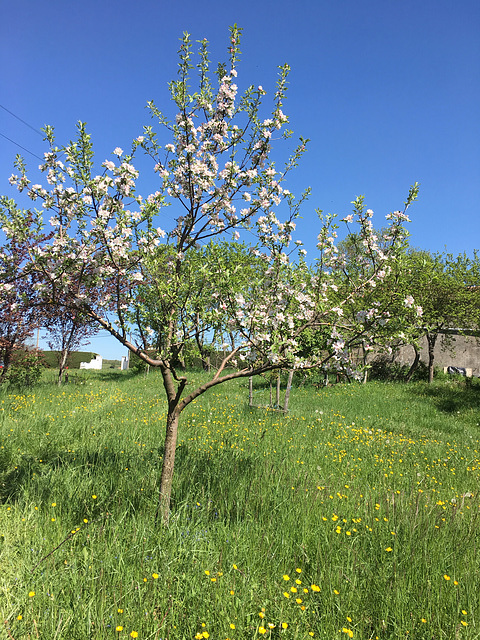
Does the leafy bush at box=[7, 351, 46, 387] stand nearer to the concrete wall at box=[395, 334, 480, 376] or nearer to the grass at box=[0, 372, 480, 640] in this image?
the grass at box=[0, 372, 480, 640]

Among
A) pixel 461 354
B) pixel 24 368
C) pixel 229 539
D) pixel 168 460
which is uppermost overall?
pixel 461 354

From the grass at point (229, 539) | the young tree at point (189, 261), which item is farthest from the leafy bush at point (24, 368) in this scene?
the young tree at point (189, 261)

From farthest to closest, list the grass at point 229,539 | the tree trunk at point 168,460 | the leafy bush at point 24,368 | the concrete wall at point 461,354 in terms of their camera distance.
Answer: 1. the concrete wall at point 461,354
2. the leafy bush at point 24,368
3. the tree trunk at point 168,460
4. the grass at point 229,539

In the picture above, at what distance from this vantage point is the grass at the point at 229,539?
9.20ft

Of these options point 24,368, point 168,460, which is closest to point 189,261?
point 168,460

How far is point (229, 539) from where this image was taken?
3645 millimetres

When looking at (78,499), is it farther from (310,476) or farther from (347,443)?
(347,443)

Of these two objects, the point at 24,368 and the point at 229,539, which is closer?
the point at 229,539

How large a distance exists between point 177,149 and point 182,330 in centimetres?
211

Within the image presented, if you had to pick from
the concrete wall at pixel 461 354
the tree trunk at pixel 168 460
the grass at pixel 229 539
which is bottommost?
the grass at pixel 229 539

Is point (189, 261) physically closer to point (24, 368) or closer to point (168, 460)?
point (168, 460)

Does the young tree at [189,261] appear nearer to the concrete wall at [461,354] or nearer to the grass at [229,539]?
the grass at [229,539]

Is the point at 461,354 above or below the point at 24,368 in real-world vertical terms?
above

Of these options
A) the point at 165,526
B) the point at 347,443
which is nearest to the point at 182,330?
the point at 165,526
